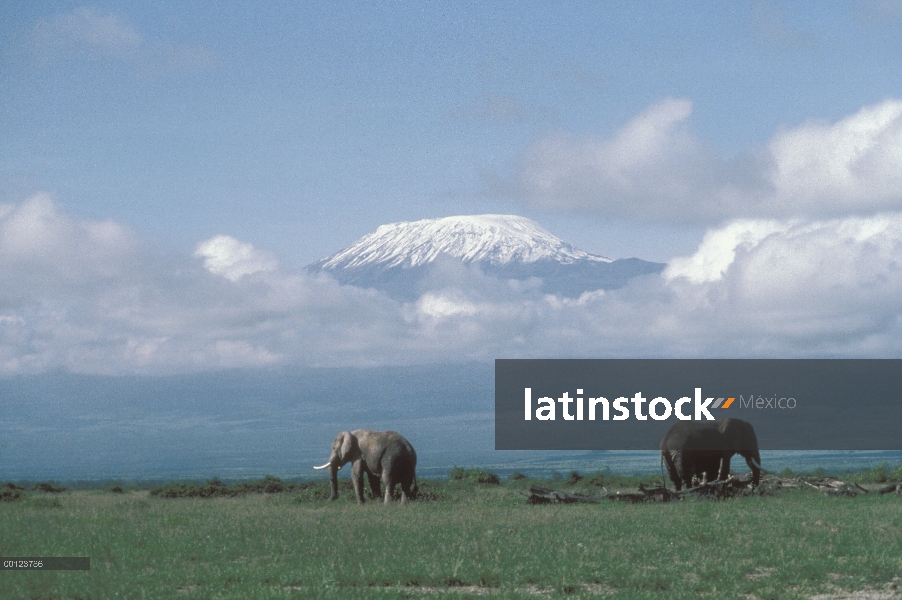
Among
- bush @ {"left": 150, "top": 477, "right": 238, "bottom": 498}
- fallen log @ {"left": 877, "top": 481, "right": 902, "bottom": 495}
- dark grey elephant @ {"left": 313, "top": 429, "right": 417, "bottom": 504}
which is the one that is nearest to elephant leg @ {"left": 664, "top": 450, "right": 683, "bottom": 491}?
fallen log @ {"left": 877, "top": 481, "right": 902, "bottom": 495}

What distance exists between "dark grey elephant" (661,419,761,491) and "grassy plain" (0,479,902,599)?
663 centimetres

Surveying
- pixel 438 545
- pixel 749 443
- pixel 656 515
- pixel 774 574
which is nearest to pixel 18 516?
pixel 438 545

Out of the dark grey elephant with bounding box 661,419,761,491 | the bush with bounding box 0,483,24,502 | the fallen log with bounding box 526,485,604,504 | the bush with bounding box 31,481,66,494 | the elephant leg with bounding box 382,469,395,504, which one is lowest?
Result: the bush with bounding box 31,481,66,494

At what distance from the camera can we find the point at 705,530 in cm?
2039

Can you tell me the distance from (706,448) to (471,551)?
19.6 meters

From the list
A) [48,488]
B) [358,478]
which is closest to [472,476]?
[358,478]

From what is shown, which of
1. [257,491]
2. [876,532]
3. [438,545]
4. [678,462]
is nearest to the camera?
[438,545]

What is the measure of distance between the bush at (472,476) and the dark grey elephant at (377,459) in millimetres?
9399

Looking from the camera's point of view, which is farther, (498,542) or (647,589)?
(498,542)

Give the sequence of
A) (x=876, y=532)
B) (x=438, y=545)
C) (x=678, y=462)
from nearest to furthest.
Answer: (x=438, y=545) < (x=876, y=532) < (x=678, y=462)

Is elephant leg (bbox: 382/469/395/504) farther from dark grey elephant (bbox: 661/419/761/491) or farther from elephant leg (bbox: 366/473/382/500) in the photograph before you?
dark grey elephant (bbox: 661/419/761/491)

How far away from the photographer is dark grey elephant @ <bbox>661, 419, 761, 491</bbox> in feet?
112

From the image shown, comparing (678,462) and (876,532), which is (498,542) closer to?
(876,532)

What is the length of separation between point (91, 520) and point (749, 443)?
2432 cm
